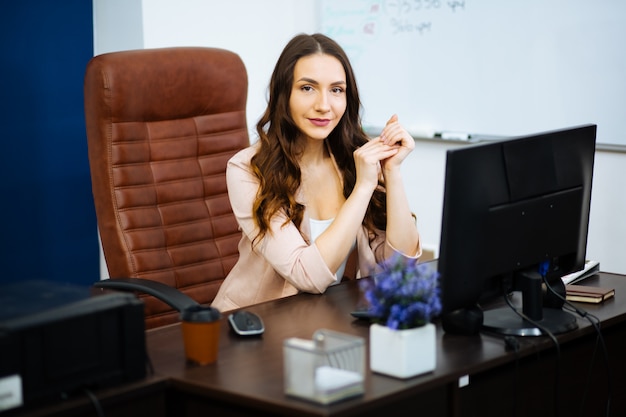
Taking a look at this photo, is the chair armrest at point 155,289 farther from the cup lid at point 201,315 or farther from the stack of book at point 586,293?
the stack of book at point 586,293

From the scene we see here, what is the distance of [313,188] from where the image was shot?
8.21 feet

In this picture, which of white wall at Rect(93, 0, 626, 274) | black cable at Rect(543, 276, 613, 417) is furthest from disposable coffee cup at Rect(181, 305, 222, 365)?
white wall at Rect(93, 0, 626, 274)

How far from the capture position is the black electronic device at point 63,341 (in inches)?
57.6

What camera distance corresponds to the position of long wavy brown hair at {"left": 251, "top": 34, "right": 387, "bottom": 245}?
93.4 inches

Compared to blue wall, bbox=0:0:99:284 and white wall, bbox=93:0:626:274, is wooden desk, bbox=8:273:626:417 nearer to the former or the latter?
white wall, bbox=93:0:626:274

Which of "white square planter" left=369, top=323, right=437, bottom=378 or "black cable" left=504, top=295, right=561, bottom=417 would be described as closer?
"white square planter" left=369, top=323, right=437, bottom=378

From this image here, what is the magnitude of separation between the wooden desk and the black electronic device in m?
0.03

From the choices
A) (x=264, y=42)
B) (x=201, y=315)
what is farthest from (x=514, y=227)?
(x=264, y=42)

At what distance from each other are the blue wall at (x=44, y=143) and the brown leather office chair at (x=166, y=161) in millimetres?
1058

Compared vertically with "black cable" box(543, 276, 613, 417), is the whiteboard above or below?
above

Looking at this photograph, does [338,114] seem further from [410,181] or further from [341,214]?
[410,181]

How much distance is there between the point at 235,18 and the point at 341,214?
1.91 metres

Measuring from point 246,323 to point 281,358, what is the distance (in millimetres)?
192

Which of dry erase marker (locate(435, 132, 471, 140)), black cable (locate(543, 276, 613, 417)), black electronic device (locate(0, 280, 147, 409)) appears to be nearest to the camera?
black electronic device (locate(0, 280, 147, 409))
